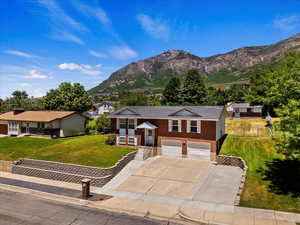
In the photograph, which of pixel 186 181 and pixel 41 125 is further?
pixel 41 125

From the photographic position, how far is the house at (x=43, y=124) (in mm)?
38344

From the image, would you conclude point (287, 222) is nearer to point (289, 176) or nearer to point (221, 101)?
point (289, 176)

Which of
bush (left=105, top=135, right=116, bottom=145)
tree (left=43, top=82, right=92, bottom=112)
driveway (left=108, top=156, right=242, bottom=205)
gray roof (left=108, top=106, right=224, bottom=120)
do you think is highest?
tree (left=43, top=82, right=92, bottom=112)

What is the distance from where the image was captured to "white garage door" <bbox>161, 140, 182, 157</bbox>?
2717cm

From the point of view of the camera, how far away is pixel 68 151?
27.8m

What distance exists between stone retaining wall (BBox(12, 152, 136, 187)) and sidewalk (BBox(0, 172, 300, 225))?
2.41m

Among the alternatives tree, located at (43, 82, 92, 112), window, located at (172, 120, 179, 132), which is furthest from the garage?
window, located at (172, 120, 179, 132)

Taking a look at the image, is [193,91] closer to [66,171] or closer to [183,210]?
[66,171]

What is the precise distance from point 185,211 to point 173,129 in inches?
553

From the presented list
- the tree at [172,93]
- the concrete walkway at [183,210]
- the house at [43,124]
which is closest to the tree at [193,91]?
the tree at [172,93]

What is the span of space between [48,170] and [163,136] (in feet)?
44.5

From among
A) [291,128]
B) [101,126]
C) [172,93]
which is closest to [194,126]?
[291,128]

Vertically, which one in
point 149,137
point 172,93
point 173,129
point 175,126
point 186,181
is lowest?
point 186,181

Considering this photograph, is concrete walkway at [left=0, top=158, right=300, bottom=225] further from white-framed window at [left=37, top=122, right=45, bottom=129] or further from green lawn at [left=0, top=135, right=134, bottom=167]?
white-framed window at [left=37, top=122, right=45, bottom=129]
